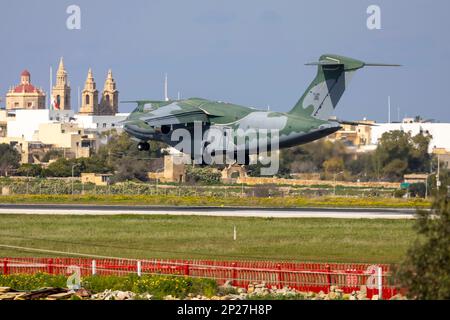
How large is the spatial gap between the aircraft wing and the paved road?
589cm

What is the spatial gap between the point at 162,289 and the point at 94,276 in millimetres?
3574

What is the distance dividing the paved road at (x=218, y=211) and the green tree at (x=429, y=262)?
4088cm

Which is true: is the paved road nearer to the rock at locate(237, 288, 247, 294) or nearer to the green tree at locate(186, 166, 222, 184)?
the green tree at locate(186, 166, 222, 184)

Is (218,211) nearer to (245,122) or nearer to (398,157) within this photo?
(245,122)

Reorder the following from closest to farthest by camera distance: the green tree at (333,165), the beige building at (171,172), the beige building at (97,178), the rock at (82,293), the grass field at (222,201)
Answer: the rock at (82,293) → the grass field at (222,201) → the green tree at (333,165) → the beige building at (171,172) → the beige building at (97,178)

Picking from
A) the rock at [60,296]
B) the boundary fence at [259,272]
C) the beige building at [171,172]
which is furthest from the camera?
the beige building at [171,172]

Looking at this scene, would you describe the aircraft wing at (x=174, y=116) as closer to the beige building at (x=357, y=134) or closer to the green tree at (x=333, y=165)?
the green tree at (x=333, y=165)

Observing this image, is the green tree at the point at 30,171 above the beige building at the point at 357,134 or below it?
below

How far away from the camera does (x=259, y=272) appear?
39344 mm

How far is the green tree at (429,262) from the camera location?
2650 cm

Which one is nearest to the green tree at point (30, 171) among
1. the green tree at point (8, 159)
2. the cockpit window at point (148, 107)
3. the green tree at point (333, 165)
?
the green tree at point (8, 159)

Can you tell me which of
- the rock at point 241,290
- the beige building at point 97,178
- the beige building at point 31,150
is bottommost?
the rock at point 241,290
